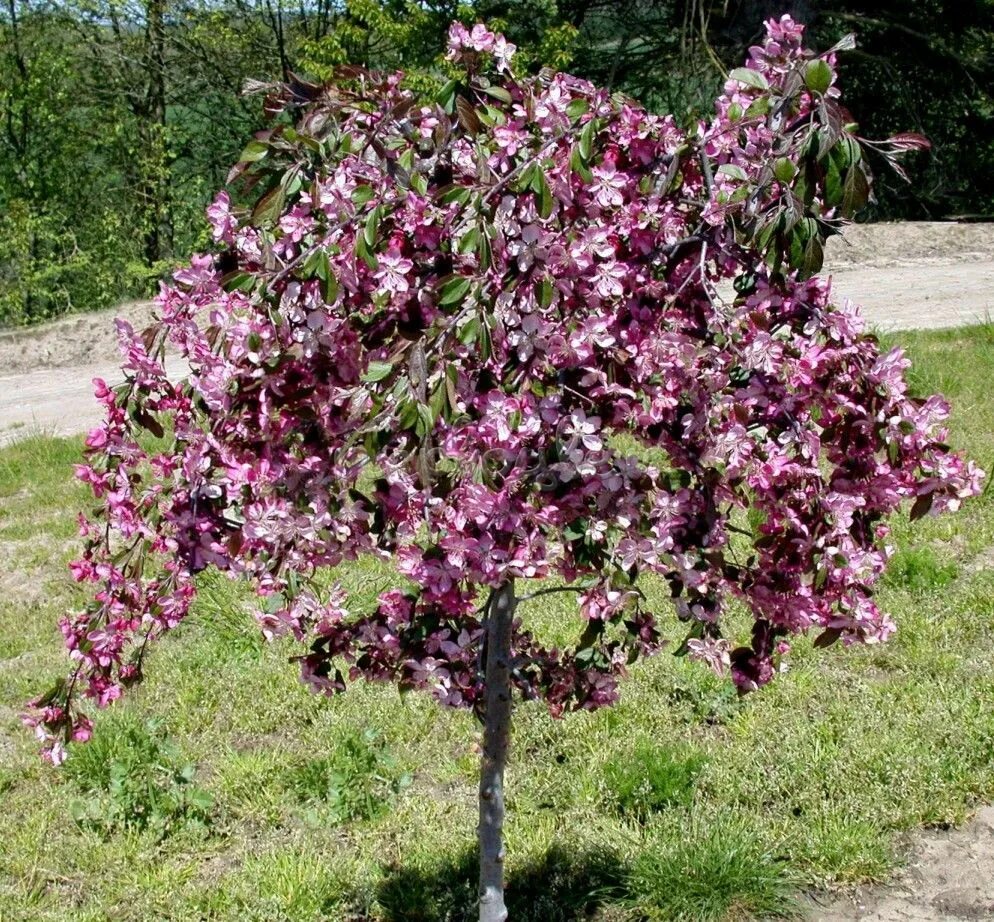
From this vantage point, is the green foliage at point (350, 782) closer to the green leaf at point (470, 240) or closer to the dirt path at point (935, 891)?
the dirt path at point (935, 891)

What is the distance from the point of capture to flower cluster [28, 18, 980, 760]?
195 centimetres

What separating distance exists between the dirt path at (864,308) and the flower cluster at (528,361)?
23.3 feet

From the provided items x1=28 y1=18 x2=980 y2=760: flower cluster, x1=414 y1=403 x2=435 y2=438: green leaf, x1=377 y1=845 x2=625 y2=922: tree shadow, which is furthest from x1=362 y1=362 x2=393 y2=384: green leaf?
x1=377 y1=845 x2=625 y2=922: tree shadow

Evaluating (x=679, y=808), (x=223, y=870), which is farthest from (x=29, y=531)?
(x=679, y=808)

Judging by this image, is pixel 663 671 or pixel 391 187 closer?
pixel 391 187

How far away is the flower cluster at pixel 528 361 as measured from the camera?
1946 millimetres

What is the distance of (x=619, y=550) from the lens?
206cm

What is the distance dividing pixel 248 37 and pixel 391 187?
2031 centimetres

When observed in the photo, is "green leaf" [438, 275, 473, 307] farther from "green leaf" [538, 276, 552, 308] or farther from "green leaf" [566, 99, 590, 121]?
"green leaf" [566, 99, 590, 121]

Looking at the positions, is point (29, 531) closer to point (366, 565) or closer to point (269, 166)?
point (366, 565)

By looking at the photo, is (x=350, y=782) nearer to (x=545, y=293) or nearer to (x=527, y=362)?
(x=527, y=362)

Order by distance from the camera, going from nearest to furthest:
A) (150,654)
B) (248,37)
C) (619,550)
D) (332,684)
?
(619,550) < (332,684) < (150,654) < (248,37)

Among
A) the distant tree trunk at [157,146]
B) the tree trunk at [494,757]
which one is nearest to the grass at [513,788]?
the tree trunk at [494,757]

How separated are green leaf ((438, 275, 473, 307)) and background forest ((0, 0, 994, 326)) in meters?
11.5
